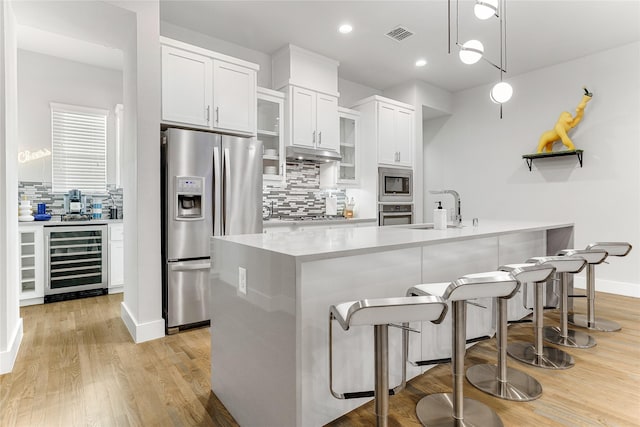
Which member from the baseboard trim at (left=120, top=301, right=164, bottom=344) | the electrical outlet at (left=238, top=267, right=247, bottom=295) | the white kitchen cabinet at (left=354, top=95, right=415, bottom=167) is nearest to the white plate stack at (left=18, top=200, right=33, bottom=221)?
the baseboard trim at (left=120, top=301, right=164, bottom=344)

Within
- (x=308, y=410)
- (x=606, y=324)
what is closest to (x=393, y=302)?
(x=308, y=410)

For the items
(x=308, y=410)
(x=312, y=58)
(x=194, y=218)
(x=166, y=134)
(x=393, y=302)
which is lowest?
(x=308, y=410)

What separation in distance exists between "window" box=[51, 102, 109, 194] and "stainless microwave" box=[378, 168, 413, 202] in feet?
12.9

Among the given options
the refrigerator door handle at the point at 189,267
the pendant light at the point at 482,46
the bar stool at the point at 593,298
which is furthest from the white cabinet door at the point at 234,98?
the bar stool at the point at 593,298

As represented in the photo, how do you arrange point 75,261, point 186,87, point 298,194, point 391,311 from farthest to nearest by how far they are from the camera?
1. point 298,194
2. point 75,261
3. point 186,87
4. point 391,311

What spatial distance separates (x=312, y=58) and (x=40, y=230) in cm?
379

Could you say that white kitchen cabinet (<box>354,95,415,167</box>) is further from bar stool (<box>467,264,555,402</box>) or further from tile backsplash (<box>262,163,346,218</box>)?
bar stool (<box>467,264,555,402</box>)

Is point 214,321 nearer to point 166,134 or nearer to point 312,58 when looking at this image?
point 166,134

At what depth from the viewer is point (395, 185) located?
523 cm

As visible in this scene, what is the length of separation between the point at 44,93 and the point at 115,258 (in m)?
2.31

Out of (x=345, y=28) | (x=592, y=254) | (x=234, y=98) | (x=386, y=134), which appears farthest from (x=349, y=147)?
(x=592, y=254)

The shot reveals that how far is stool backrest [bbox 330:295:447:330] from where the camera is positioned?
1255 millimetres

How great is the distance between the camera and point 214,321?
6.80ft

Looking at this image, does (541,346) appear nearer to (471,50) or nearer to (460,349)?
(460,349)
